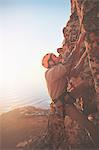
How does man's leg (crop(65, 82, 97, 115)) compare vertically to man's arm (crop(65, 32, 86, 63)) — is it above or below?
below

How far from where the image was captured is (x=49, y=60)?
2512 mm

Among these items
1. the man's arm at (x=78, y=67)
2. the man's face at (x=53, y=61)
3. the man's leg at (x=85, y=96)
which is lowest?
the man's leg at (x=85, y=96)

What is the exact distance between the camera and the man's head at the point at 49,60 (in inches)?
97.3

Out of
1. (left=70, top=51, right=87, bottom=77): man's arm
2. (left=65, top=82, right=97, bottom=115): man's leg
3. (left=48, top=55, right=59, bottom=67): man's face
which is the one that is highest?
(left=48, top=55, right=59, bottom=67): man's face

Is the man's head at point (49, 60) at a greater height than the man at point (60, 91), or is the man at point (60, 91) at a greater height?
the man's head at point (49, 60)

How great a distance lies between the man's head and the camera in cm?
247

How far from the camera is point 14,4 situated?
2.58 meters

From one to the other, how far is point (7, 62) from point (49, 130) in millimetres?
578

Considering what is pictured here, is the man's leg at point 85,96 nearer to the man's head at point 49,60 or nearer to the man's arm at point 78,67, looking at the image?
the man's arm at point 78,67

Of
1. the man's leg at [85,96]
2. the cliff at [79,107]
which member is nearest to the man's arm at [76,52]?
the cliff at [79,107]

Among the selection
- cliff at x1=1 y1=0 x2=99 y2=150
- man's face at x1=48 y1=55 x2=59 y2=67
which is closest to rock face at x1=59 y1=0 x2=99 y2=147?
cliff at x1=1 y1=0 x2=99 y2=150

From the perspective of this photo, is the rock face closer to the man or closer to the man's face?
the man

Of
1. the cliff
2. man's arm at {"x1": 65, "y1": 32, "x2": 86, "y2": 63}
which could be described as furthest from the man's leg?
man's arm at {"x1": 65, "y1": 32, "x2": 86, "y2": 63}

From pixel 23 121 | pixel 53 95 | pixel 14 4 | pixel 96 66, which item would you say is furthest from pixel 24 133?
pixel 14 4
